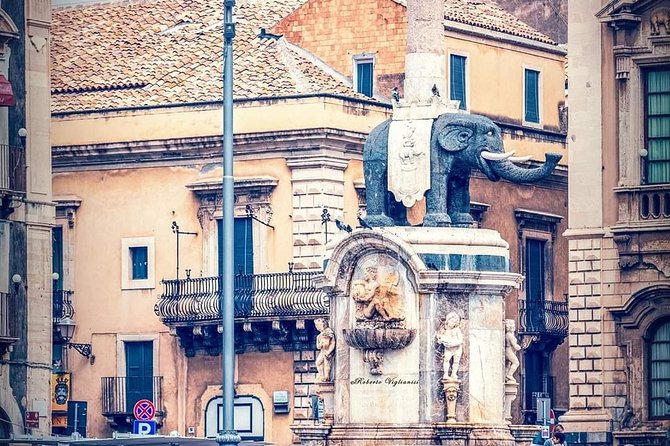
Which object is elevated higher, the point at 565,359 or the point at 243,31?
the point at 243,31

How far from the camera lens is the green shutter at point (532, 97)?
8875 cm

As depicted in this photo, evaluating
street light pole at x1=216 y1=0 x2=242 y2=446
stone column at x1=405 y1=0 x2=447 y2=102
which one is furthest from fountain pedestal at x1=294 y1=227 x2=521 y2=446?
street light pole at x1=216 y1=0 x2=242 y2=446

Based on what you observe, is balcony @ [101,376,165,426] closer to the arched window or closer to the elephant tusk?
the arched window

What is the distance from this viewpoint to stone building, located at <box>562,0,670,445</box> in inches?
2916

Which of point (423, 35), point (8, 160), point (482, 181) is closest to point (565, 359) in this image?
point (482, 181)

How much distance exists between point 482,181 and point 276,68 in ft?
19.6

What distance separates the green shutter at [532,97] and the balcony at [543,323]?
17.6 ft

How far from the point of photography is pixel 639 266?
74.6m

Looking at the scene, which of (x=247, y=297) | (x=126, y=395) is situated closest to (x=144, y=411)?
(x=247, y=297)

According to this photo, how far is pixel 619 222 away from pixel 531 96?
14.7 metres

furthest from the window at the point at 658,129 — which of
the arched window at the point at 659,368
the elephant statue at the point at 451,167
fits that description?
the elephant statue at the point at 451,167

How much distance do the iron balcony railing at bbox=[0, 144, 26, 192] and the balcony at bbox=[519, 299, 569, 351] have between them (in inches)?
585

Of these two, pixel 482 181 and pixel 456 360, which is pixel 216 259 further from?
pixel 456 360

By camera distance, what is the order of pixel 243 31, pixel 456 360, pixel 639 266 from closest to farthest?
pixel 456 360 < pixel 639 266 < pixel 243 31
